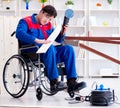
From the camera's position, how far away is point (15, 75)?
350 cm

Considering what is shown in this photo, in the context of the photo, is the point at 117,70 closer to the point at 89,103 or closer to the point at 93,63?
the point at 93,63

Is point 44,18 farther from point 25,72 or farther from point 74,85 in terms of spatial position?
point 74,85

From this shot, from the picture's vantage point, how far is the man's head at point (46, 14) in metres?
3.27

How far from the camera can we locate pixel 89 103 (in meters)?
2.96

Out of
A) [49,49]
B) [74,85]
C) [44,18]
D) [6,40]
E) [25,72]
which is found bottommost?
[74,85]

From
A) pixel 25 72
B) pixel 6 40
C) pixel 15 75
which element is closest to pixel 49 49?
pixel 25 72

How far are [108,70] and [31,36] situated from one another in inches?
166

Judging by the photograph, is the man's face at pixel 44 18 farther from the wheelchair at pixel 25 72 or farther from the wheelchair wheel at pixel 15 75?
the wheelchair wheel at pixel 15 75

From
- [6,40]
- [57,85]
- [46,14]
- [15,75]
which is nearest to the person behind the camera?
[57,85]

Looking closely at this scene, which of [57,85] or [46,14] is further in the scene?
[46,14]

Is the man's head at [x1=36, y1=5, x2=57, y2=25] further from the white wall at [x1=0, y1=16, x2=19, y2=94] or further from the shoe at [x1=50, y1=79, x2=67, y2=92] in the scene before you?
the shoe at [x1=50, y1=79, x2=67, y2=92]

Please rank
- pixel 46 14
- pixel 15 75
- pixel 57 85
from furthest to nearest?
pixel 15 75
pixel 46 14
pixel 57 85

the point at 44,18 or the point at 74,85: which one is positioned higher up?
the point at 44,18

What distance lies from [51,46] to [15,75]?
568 millimetres
